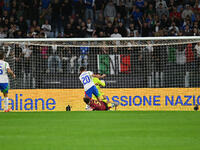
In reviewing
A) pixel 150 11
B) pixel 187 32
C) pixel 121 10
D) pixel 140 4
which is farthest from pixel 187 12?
pixel 121 10

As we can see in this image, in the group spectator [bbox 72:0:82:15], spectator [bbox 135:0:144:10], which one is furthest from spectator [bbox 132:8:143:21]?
spectator [bbox 72:0:82:15]

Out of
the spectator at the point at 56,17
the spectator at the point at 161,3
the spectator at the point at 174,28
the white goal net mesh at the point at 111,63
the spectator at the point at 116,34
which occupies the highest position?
the spectator at the point at 161,3

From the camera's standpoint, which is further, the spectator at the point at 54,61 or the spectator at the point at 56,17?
the spectator at the point at 56,17

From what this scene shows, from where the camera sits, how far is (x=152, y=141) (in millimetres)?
7066

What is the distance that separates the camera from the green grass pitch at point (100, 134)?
21.8 ft

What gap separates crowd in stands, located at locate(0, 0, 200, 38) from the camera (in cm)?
1961

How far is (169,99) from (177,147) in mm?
10342

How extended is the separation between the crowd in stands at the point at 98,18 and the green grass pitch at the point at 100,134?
9186 mm

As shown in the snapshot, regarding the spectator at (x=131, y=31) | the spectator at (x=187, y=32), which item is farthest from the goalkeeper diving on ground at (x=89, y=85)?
the spectator at (x=187, y=32)

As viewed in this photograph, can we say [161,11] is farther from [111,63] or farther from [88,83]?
[88,83]

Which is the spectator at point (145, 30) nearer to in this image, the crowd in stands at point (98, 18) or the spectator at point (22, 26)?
Result: the crowd in stands at point (98, 18)

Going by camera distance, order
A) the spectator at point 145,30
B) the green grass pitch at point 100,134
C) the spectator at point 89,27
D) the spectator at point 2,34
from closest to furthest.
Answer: the green grass pitch at point 100,134 → the spectator at point 2,34 → the spectator at point 145,30 → the spectator at point 89,27

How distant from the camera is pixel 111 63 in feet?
56.0

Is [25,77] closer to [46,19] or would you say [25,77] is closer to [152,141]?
[46,19]
